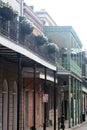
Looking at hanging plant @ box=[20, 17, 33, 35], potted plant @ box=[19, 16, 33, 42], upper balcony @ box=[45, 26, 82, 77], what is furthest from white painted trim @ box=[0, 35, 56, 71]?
upper balcony @ box=[45, 26, 82, 77]

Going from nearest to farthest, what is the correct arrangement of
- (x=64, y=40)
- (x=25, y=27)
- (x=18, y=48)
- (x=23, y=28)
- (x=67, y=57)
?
(x=18, y=48)
(x=23, y=28)
(x=25, y=27)
(x=67, y=57)
(x=64, y=40)

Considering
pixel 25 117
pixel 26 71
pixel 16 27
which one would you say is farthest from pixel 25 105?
pixel 16 27

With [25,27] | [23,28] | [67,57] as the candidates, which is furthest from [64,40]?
[23,28]

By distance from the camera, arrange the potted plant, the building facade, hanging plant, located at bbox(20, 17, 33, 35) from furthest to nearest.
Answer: the building facade
hanging plant, located at bbox(20, 17, 33, 35)
the potted plant

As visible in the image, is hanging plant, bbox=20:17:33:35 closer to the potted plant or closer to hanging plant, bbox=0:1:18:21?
the potted plant

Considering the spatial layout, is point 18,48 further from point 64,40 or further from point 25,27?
point 64,40

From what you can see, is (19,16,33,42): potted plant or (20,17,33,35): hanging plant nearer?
(19,16,33,42): potted plant

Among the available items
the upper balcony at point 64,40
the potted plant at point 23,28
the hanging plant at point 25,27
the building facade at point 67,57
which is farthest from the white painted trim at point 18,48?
the upper balcony at point 64,40

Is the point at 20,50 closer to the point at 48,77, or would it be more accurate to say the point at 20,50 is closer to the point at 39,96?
the point at 48,77

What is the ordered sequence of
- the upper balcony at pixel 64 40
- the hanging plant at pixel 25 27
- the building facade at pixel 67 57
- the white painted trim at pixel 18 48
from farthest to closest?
the upper balcony at pixel 64 40 → the building facade at pixel 67 57 → the hanging plant at pixel 25 27 → the white painted trim at pixel 18 48

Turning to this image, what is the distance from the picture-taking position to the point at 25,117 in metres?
32.2

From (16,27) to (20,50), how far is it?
166cm

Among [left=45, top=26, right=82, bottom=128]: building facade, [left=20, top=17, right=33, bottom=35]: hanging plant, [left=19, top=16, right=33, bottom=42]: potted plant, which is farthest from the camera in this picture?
[left=45, top=26, right=82, bottom=128]: building facade

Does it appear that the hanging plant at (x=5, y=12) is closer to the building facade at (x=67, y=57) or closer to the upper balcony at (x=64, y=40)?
the building facade at (x=67, y=57)
